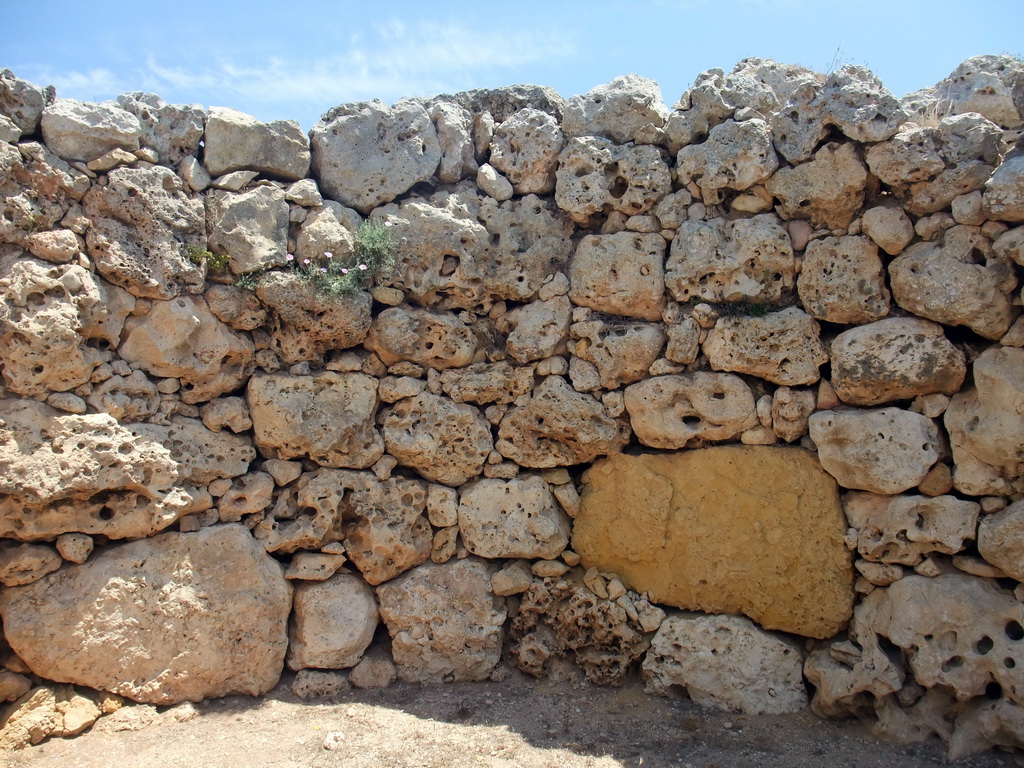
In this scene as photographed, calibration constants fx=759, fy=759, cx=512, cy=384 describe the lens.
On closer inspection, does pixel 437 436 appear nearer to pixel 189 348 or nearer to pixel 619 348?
pixel 619 348

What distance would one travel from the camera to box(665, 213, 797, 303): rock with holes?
16.5ft

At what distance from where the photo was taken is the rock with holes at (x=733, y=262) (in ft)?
16.5

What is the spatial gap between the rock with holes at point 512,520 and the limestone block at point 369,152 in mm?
2239

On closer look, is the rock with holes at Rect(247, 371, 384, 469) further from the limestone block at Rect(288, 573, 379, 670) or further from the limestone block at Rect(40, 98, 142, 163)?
the limestone block at Rect(40, 98, 142, 163)

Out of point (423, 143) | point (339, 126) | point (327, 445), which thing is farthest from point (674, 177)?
point (327, 445)

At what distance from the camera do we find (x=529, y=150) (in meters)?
5.56

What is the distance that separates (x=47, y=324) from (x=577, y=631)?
152 inches

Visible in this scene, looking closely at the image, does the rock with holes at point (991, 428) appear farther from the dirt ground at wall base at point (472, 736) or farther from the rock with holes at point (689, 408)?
the dirt ground at wall base at point (472, 736)

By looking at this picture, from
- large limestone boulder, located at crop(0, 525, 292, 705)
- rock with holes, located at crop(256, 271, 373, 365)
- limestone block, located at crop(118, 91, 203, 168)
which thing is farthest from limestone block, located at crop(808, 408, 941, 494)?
limestone block, located at crop(118, 91, 203, 168)

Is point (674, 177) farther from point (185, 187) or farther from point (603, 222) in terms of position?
point (185, 187)

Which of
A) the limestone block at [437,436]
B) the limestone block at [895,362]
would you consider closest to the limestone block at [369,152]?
the limestone block at [437,436]

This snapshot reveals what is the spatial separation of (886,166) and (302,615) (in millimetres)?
4767

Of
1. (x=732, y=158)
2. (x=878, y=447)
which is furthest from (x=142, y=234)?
(x=878, y=447)

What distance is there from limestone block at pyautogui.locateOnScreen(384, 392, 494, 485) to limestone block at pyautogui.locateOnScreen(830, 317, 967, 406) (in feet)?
7.99
